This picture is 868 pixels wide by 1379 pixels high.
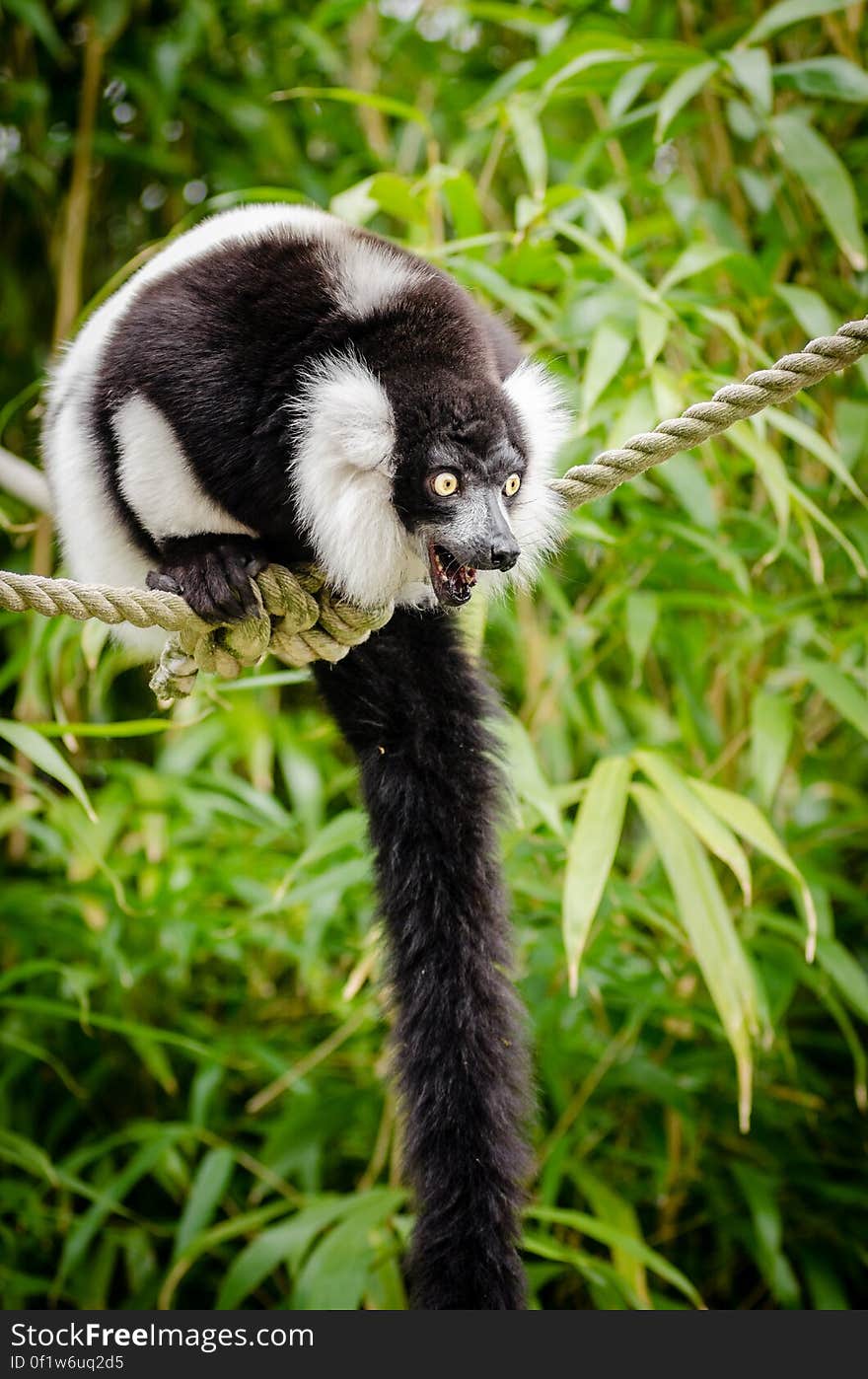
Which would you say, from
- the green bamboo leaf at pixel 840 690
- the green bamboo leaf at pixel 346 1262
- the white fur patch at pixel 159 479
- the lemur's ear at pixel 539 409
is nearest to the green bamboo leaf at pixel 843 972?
the green bamboo leaf at pixel 840 690

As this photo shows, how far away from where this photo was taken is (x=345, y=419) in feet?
4.89

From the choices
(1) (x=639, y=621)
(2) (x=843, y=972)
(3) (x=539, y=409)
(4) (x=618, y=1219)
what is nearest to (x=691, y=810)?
(1) (x=639, y=621)

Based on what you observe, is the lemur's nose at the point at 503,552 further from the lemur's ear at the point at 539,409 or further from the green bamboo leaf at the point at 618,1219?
the green bamboo leaf at the point at 618,1219

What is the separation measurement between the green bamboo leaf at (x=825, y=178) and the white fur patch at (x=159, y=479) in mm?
1125

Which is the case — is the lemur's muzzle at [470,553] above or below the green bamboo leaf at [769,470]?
above

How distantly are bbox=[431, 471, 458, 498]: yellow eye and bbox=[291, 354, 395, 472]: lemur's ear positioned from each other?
72 mm

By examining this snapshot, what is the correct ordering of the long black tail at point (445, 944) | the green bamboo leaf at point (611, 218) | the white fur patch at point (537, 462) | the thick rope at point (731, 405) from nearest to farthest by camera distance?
the thick rope at point (731, 405) → the long black tail at point (445, 944) → the white fur patch at point (537, 462) → the green bamboo leaf at point (611, 218)

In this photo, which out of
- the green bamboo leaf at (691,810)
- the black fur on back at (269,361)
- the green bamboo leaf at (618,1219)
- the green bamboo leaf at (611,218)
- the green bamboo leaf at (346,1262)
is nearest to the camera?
the black fur on back at (269,361)

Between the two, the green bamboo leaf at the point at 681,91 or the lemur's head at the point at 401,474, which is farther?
the green bamboo leaf at the point at 681,91

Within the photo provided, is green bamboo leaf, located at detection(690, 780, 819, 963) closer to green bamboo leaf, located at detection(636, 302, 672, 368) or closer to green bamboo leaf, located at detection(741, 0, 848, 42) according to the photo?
green bamboo leaf, located at detection(636, 302, 672, 368)

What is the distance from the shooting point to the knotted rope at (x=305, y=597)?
1.32 metres

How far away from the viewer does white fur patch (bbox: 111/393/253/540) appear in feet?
5.30

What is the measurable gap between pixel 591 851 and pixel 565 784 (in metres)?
0.58

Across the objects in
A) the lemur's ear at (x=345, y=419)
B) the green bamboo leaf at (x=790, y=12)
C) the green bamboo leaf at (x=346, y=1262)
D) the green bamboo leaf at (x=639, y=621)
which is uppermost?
the green bamboo leaf at (x=790, y=12)
